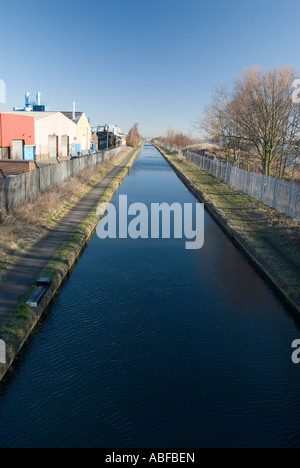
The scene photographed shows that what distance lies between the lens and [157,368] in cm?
638

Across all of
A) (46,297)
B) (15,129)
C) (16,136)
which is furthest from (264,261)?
(16,136)

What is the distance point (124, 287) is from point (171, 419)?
463cm

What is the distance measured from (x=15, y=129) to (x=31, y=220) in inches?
896

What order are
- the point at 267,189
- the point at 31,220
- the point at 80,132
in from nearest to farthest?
the point at 31,220 → the point at 267,189 → the point at 80,132

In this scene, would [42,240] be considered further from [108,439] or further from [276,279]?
[108,439]

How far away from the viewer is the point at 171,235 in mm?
14719

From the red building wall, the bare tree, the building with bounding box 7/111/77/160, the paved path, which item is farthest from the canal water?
the building with bounding box 7/111/77/160

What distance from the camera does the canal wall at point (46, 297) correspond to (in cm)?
646

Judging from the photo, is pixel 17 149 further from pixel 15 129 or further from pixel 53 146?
pixel 53 146

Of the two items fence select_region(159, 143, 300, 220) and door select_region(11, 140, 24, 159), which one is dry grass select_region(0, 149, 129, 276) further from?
door select_region(11, 140, 24, 159)

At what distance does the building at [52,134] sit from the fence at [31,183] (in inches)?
630

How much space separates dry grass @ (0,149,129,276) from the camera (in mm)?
10781

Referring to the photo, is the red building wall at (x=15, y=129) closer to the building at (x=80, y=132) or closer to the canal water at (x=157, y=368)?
the building at (x=80, y=132)

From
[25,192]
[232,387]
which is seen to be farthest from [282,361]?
→ [25,192]
